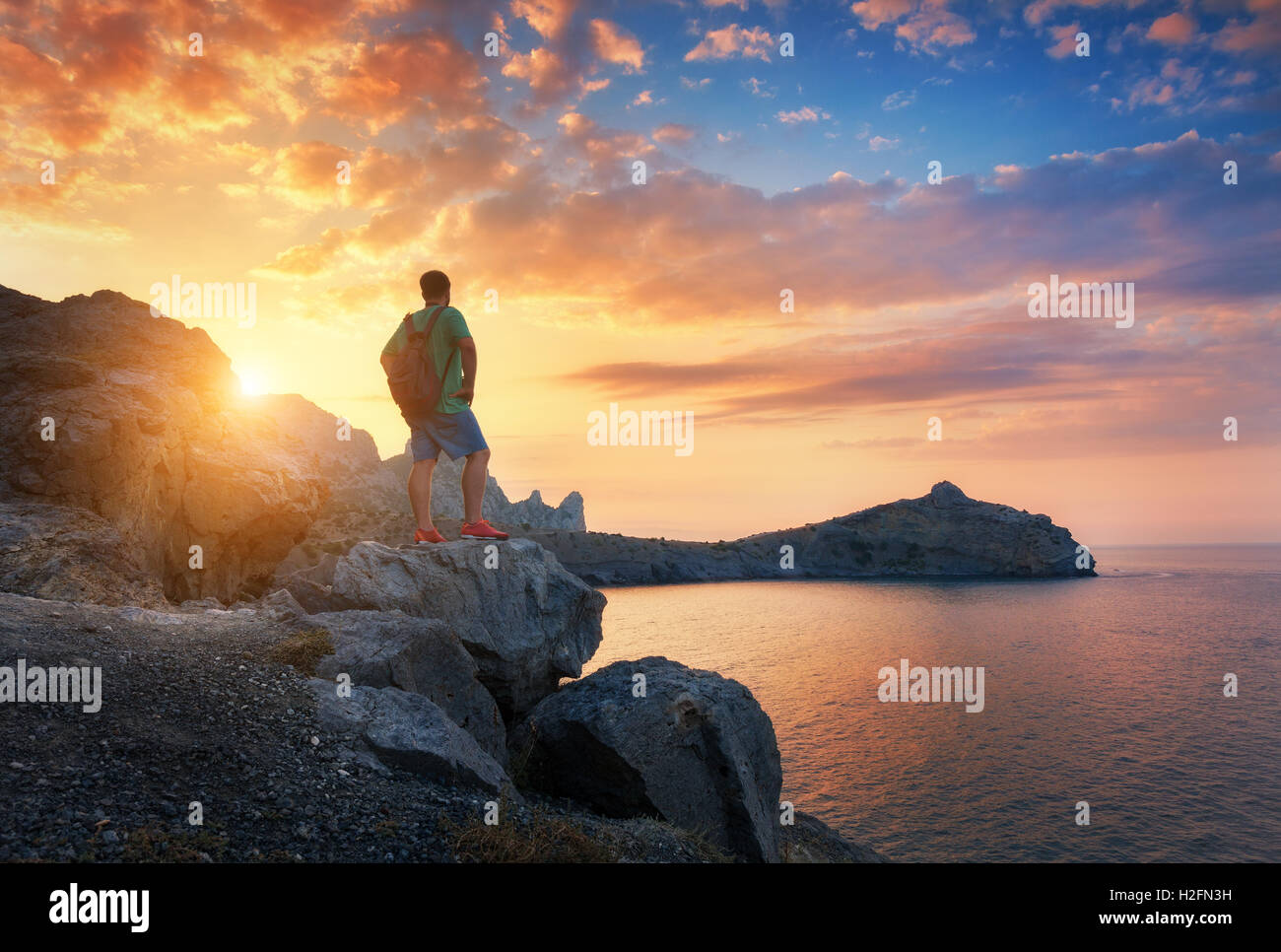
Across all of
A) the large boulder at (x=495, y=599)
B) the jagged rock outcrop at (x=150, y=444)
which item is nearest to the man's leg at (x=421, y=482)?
the large boulder at (x=495, y=599)

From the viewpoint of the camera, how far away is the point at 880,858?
19.2 m

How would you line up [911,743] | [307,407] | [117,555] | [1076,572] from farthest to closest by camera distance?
[1076,572] → [307,407] → [911,743] → [117,555]

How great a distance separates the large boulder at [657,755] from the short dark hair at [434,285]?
28.6ft

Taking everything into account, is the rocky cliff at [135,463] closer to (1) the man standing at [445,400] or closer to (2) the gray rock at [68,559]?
(2) the gray rock at [68,559]

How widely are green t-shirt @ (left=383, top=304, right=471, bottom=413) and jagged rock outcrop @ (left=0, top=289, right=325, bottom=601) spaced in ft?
21.2

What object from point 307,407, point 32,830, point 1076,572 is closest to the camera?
point 32,830

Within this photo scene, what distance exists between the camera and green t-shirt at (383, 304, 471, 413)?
12.3 meters

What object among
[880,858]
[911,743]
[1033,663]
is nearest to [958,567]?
[1033,663]

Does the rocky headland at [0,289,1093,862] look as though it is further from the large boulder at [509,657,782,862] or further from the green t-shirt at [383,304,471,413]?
the green t-shirt at [383,304,471,413]

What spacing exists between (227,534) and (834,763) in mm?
25209

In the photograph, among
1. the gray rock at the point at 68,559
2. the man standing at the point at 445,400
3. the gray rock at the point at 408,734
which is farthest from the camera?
the man standing at the point at 445,400

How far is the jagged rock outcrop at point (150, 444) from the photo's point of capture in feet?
42.9

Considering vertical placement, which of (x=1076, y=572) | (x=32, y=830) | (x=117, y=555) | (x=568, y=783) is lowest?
(x=1076, y=572)

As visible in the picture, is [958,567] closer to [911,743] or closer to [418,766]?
[911,743]
